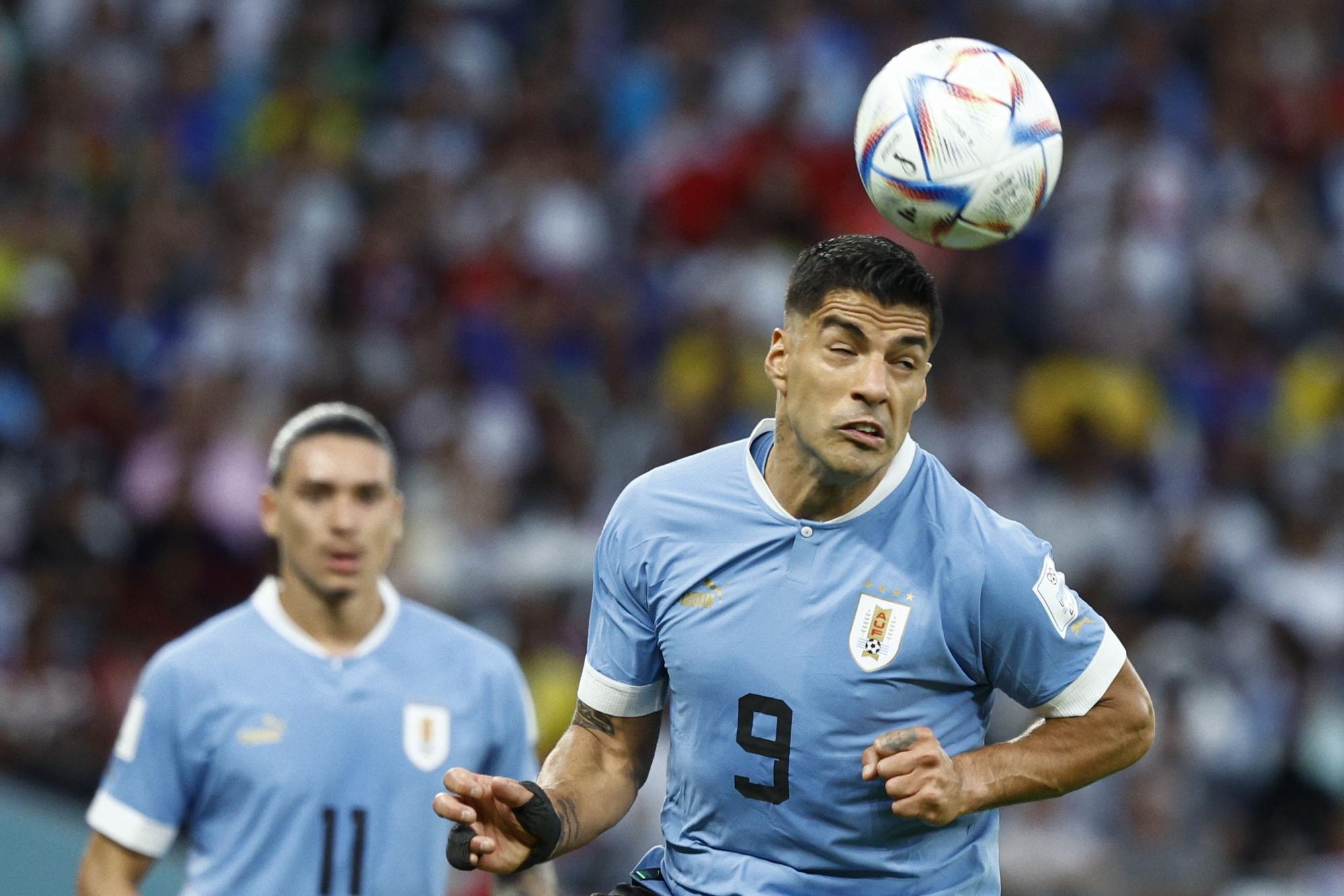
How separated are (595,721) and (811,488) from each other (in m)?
0.80

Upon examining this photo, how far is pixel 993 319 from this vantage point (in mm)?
11250

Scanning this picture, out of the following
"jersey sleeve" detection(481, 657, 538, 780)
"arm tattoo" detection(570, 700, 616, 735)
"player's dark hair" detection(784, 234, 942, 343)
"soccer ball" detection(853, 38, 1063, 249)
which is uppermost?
"soccer ball" detection(853, 38, 1063, 249)

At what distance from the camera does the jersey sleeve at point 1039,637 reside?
4.18 m

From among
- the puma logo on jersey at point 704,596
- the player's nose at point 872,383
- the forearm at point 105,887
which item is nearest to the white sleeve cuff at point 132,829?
the forearm at point 105,887

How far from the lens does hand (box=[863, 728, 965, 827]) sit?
3.88 metres

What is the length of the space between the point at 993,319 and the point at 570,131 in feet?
10.4

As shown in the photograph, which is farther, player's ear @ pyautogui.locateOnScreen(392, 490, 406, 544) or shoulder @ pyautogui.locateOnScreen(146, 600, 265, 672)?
player's ear @ pyautogui.locateOnScreen(392, 490, 406, 544)

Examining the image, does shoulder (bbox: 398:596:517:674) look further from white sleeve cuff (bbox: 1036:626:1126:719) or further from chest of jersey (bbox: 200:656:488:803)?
white sleeve cuff (bbox: 1036:626:1126:719)

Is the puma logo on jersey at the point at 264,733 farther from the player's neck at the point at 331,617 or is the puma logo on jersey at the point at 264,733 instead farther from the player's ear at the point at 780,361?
the player's ear at the point at 780,361

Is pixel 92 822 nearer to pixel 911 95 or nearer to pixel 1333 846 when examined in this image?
pixel 911 95

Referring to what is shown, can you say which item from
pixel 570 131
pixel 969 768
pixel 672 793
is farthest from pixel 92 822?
pixel 570 131

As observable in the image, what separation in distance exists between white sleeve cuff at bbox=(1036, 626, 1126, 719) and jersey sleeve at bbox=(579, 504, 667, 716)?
96cm

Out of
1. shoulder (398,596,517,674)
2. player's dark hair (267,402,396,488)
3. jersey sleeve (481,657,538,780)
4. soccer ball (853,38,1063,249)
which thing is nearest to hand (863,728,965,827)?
soccer ball (853,38,1063,249)

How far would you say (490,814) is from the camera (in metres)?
4.23
